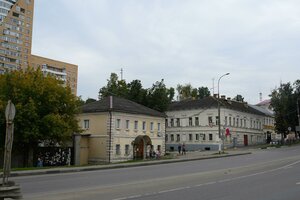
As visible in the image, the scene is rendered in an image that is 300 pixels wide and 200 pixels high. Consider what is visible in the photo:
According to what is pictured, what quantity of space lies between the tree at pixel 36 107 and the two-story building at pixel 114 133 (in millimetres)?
5212

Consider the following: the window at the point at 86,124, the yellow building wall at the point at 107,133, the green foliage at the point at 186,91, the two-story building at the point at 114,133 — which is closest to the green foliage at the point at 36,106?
the two-story building at the point at 114,133

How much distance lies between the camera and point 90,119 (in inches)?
1838

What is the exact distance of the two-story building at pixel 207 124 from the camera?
66188 mm

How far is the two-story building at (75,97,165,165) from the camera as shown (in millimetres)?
43750

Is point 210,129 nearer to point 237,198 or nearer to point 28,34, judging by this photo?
point 237,198

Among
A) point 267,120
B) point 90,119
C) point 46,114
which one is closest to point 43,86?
point 46,114

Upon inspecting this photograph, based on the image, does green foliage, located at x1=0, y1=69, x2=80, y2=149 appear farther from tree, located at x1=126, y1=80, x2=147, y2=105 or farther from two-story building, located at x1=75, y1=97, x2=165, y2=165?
tree, located at x1=126, y1=80, x2=147, y2=105

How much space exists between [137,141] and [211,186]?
106 ft

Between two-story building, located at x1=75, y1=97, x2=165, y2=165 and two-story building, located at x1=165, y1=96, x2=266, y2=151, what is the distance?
1944 cm

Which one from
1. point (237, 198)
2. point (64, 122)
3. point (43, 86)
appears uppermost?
point (43, 86)

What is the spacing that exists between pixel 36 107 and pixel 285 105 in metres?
53.1

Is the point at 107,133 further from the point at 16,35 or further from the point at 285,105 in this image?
the point at 16,35

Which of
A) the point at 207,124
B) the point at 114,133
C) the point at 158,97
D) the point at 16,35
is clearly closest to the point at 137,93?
the point at 158,97

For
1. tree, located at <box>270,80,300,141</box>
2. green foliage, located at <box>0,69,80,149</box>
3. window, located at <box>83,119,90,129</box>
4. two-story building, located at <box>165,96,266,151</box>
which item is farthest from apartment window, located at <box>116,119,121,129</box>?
tree, located at <box>270,80,300,141</box>
